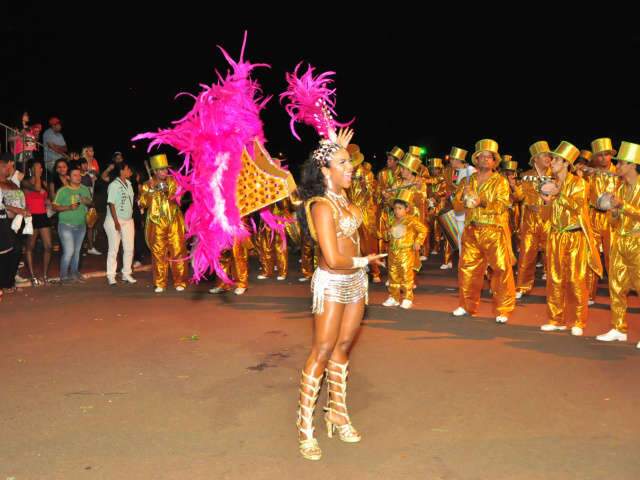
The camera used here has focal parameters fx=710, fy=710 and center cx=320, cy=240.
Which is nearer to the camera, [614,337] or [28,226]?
[614,337]

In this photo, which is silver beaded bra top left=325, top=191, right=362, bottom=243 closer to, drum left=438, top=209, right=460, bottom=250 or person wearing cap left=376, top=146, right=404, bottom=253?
drum left=438, top=209, right=460, bottom=250

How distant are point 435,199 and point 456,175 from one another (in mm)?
2829

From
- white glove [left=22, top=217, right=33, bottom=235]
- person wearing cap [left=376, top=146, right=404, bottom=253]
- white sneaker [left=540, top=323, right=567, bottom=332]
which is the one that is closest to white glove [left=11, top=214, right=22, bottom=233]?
white glove [left=22, top=217, right=33, bottom=235]

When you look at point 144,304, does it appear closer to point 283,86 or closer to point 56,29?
point 56,29

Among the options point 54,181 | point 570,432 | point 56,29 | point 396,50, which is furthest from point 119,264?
point 396,50

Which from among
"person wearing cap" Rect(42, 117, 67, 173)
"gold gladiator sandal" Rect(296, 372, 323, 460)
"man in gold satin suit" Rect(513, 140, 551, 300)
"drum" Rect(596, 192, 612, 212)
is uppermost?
"person wearing cap" Rect(42, 117, 67, 173)

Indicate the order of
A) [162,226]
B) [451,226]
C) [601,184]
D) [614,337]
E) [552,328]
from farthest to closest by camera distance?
[162,226]
[451,226]
[601,184]
[552,328]
[614,337]

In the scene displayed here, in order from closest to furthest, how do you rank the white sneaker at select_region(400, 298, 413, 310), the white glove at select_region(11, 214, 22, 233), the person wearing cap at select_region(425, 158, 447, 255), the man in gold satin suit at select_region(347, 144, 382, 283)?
1. the white sneaker at select_region(400, 298, 413, 310)
2. the white glove at select_region(11, 214, 22, 233)
3. the man in gold satin suit at select_region(347, 144, 382, 283)
4. the person wearing cap at select_region(425, 158, 447, 255)

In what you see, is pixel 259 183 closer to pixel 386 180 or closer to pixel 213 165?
pixel 213 165

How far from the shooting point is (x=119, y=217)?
11758 millimetres

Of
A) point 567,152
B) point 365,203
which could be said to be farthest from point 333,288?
point 365,203

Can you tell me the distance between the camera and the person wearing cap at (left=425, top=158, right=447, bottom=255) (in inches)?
619

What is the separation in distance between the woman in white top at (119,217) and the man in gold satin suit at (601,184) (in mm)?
7199

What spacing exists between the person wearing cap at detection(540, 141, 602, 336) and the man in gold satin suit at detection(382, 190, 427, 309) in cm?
210
